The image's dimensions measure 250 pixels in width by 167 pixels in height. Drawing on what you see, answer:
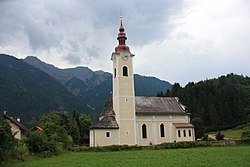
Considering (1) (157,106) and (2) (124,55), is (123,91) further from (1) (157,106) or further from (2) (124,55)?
(1) (157,106)

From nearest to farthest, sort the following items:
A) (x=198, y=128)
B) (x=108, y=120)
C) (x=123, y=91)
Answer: (x=108, y=120) < (x=123, y=91) < (x=198, y=128)

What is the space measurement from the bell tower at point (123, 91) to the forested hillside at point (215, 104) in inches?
1414

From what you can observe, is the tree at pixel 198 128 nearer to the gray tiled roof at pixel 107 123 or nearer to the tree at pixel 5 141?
the gray tiled roof at pixel 107 123

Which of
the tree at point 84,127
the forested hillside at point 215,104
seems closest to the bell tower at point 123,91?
the tree at point 84,127

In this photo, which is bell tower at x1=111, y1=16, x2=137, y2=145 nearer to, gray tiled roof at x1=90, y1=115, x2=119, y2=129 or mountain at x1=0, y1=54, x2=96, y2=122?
gray tiled roof at x1=90, y1=115, x2=119, y2=129

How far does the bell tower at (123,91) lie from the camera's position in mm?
45812

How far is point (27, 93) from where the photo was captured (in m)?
124

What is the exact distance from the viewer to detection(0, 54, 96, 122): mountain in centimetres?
10997

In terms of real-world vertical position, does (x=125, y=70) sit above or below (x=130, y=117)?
above

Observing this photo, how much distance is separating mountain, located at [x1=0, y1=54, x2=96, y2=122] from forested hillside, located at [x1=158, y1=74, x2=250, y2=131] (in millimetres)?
51760

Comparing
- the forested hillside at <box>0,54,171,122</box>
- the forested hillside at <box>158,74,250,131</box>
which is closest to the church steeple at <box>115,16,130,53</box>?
the forested hillside at <box>158,74,250,131</box>

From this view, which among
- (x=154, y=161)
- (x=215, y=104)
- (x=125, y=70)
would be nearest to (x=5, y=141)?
(x=154, y=161)

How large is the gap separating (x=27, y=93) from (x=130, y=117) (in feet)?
285

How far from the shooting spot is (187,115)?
168ft
